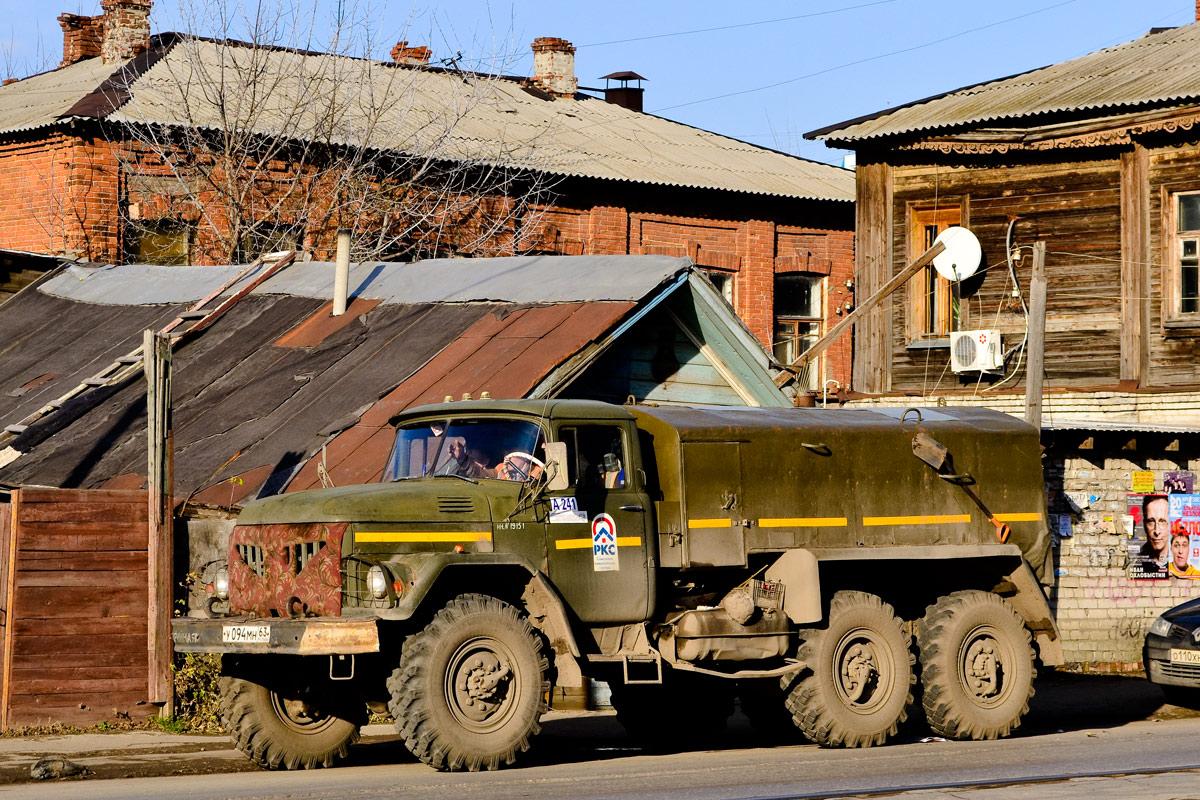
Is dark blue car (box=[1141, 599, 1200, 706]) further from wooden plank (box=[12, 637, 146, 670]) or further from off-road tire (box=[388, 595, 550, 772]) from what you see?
wooden plank (box=[12, 637, 146, 670])

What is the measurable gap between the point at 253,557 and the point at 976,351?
15475 mm

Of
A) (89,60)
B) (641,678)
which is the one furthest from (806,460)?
(89,60)

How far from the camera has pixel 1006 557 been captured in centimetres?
1252

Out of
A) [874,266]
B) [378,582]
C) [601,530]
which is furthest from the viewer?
[874,266]

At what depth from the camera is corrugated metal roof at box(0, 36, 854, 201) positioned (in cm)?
2503

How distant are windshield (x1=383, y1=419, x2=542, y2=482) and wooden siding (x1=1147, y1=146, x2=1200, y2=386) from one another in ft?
47.1

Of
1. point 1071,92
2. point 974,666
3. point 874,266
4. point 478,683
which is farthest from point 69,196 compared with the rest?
point 974,666

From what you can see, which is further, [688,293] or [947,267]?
[947,267]

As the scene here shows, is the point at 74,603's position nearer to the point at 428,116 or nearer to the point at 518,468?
the point at 518,468

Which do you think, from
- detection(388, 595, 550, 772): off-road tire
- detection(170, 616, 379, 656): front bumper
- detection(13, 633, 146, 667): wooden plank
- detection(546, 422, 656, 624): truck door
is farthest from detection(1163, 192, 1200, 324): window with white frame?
detection(170, 616, 379, 656): front bumper

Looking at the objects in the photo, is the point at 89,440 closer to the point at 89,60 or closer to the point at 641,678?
the point at 641,678

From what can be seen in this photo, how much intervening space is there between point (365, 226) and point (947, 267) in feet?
30.1

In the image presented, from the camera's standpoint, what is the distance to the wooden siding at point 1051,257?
23.1 m

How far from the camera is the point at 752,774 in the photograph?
1006 centimetres
